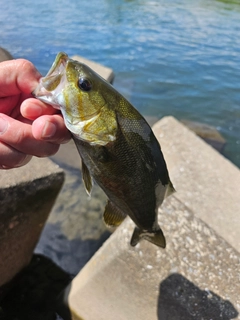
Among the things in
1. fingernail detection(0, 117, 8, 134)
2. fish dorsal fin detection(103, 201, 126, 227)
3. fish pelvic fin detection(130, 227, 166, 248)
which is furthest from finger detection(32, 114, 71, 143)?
fish pelvic fin detection(130, 227, 166, 248)

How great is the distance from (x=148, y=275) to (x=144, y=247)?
0.26 metres

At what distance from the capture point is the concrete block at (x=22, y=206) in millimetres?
3053

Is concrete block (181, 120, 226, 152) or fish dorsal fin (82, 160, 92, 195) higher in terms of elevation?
fish dorsal fin (82, 160, 92, 195)

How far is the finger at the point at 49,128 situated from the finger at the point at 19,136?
100mm

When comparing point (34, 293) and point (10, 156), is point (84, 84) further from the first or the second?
point (34, 293)

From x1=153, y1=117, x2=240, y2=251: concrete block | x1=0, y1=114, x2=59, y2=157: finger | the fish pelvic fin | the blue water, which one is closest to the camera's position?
x1=0, y1=114, x2=59, y2=157: finger

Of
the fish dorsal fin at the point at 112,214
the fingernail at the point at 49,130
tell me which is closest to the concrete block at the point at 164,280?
the fish dorsal fin at the point at 112,214

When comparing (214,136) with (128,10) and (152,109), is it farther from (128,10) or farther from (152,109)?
(128,10)

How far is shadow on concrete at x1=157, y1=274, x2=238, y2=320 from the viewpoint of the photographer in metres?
2.94

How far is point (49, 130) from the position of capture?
6.01 feet

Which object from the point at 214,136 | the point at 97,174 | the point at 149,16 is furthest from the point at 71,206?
the point at 149,16

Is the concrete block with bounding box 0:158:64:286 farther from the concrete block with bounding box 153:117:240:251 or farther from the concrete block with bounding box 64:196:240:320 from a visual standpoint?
the concrete block with bounding box 153:117:240:251

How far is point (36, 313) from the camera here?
11.3ft

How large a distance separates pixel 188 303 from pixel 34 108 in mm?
2176
